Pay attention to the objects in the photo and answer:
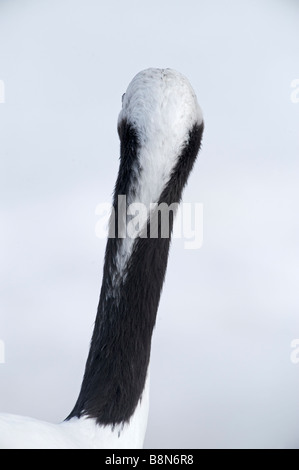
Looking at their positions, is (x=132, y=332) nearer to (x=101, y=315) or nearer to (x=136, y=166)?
(x=101, y=315)

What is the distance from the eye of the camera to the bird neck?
6.06 feet

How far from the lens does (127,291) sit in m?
1.90

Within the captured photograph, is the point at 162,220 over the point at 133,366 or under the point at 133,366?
over

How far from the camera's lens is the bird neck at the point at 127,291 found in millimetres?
1848

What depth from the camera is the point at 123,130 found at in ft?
6.19
